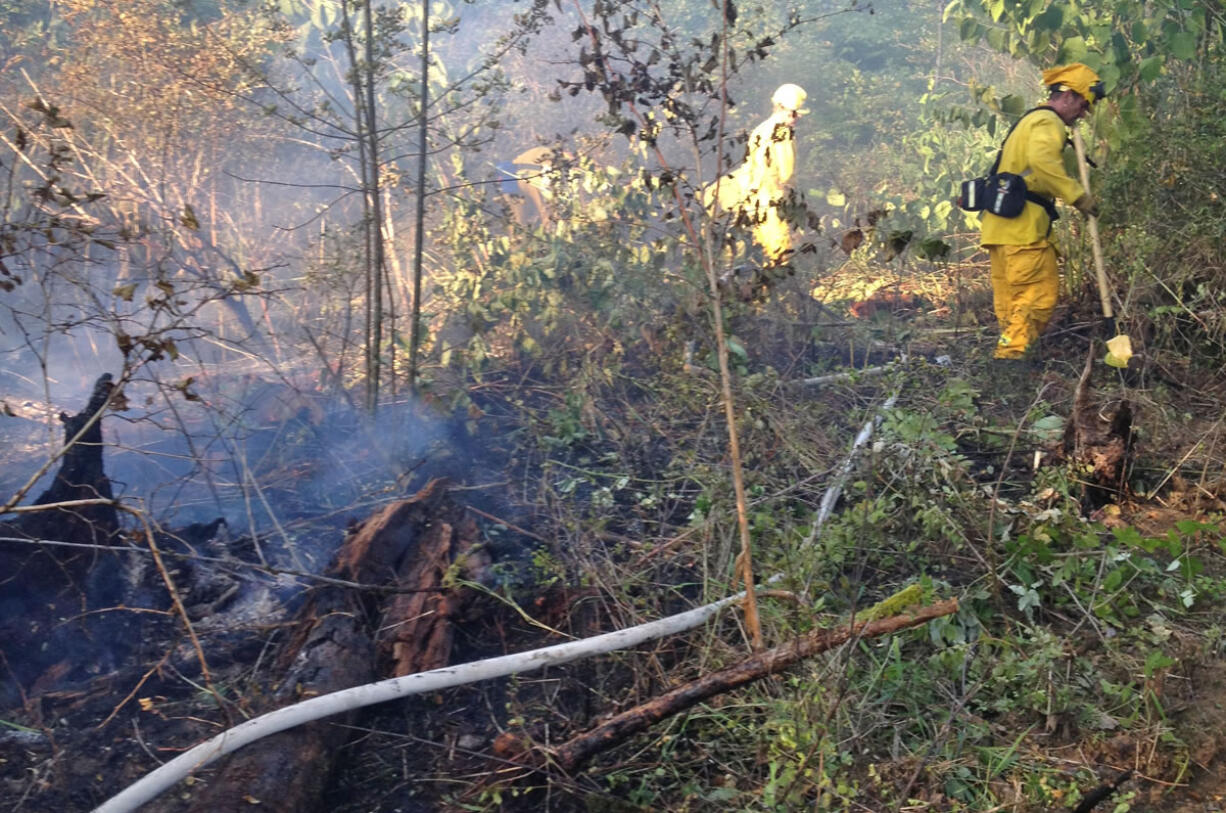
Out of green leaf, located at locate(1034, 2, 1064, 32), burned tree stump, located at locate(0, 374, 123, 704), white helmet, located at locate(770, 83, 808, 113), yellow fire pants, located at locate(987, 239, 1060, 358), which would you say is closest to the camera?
burned tree stump, located at locate(0, 374, 123, 704)

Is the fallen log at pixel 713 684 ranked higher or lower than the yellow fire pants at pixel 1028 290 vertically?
lower

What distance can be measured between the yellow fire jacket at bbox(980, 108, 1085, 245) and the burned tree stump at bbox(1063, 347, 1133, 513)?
2.04 metres

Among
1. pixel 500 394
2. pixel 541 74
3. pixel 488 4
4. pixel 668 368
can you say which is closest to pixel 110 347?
pixel 500 394

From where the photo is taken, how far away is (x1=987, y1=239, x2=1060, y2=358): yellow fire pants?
5664 mm

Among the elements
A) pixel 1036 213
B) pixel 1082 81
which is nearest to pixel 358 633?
pixel 1036 213

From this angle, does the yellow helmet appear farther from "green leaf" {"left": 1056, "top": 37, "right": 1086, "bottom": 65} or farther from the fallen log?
the fallen log

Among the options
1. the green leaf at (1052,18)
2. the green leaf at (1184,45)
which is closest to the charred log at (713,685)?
the green leaf at (1184,45)

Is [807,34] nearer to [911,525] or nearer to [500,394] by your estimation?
[500,394]

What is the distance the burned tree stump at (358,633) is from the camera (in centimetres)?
262

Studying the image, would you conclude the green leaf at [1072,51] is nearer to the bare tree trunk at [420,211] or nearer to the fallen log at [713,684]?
the bare tree trunk at [420,211]

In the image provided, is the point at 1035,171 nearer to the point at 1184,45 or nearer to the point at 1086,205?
the point at 1086,205

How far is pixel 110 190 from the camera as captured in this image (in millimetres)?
7293

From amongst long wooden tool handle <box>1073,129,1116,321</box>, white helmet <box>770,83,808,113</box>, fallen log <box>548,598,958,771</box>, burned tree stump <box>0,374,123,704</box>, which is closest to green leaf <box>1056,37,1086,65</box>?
long wooden tool handle <box>1073,129,1116,321</box>

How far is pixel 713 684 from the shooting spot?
2633 millimetres
